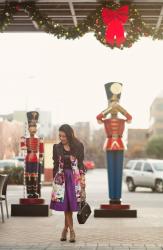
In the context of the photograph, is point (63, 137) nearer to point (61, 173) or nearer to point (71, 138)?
point (71, 138)

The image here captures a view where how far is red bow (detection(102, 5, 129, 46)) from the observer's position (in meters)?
13.8

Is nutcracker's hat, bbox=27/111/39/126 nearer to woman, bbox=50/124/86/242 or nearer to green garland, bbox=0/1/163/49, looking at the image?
green garland, bbox=0/1/163/49

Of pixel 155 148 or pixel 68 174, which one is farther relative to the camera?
pixel 155 148

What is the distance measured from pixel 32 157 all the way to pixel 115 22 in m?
4.89

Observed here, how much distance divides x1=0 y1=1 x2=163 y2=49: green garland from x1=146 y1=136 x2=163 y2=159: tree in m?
97.1

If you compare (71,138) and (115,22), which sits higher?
(115,22)

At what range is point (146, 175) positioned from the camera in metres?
32.7

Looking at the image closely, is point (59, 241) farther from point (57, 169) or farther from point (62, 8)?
point (62, 8)

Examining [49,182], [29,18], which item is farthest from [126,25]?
[49,182]

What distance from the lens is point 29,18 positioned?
14836 mm

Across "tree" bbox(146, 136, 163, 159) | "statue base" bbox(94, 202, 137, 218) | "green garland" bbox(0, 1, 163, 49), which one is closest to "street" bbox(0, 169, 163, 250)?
"statue base" bbox(94, 202, 137, 218)

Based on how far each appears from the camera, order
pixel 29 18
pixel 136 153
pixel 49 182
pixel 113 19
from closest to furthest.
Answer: pixel 113 19 < pixel 29 18 < pixel 49 182 < pixel 136 153

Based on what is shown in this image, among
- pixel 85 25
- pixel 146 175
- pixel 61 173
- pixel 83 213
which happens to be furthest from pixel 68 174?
pixel 146 175

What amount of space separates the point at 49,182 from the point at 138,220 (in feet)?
80.4
